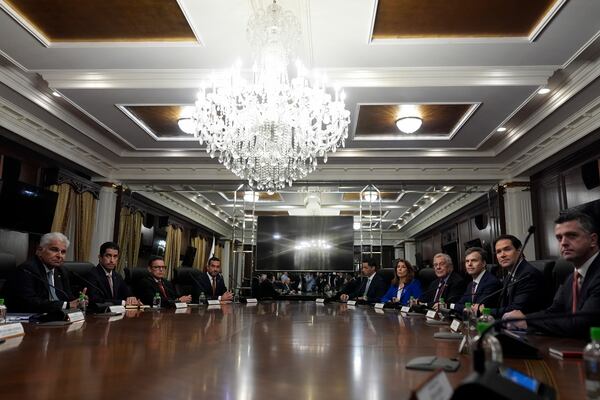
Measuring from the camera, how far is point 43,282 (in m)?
2.83

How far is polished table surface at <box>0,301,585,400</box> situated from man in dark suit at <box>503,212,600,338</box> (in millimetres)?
250

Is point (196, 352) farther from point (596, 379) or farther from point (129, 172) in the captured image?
point (129, 172)

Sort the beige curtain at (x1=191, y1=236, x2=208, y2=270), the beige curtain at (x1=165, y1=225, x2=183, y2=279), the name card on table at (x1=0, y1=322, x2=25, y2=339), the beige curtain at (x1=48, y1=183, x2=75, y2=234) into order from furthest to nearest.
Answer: the beige curtain at (x1=191, y1=236, x2=208, y2=270)
the beige curtain at (x1=165, y1=225, x2=183, y2=279)
the beige curtain at (x1=48, y1=183, x2=75, y2=234)
the name card on table at (x1=0, y1=322, x2=25, y2=339)

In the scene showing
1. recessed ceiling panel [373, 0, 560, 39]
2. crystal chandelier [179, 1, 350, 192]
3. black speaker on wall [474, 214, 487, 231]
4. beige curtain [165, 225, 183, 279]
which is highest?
recessed ceiling panel [373, 0, 560, 39]

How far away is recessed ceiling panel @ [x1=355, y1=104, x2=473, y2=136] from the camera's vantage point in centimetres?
508

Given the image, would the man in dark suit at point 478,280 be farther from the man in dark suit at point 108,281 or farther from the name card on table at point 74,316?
the man in dark suit at point 108,281

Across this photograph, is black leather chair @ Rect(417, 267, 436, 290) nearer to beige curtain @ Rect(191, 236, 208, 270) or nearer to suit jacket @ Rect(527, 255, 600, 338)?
suit jacket @ Rect(527, 255, 600, 338)

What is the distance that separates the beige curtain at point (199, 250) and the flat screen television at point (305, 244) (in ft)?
13.6

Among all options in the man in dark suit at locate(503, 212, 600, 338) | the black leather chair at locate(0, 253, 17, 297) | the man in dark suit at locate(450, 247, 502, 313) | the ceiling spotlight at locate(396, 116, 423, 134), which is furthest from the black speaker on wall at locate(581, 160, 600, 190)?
the black leather chair at locate(0, 253, 17, 297)

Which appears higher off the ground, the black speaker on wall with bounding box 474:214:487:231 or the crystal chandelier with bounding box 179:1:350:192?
the crystal chandelier with bounding box 179:1:350:192

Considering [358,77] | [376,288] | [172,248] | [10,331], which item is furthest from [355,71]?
[172,248]

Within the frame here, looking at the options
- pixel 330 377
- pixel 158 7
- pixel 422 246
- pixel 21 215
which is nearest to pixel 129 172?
pixel 21 215

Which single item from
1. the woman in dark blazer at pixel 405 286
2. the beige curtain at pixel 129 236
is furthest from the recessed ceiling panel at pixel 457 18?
the beige curtain at pixel 129 236

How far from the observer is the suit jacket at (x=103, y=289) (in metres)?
3.60
